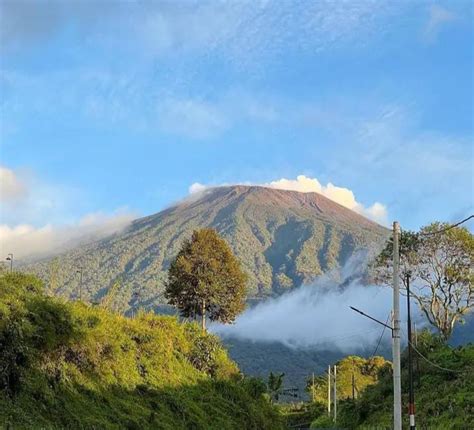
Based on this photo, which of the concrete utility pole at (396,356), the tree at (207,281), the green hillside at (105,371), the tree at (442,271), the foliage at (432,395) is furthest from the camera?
the tree at (442,271)

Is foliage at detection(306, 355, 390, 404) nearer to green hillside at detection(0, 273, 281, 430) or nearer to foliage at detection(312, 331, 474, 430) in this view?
foliage at detection(312, 331, 474, 430)

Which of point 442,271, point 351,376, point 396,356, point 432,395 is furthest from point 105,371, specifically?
point 351,376

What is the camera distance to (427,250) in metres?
40.8

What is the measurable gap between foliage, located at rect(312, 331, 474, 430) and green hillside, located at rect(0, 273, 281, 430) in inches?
337

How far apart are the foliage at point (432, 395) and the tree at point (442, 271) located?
2260 millimetres

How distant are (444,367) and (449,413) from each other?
908 cm

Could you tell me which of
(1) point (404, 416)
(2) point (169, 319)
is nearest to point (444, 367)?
(1) point (404, 416)

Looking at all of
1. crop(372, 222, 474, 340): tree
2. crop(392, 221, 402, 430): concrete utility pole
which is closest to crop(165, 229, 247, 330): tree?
crop(372, 222, 474, 340): tree

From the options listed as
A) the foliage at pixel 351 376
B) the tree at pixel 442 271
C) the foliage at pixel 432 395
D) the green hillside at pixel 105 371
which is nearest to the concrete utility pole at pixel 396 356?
the green hillside at pixel 105 371

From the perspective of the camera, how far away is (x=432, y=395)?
35.1m

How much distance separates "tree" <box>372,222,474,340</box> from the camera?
39.7 metres

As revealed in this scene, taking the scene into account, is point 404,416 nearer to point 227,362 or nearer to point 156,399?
point 227,362

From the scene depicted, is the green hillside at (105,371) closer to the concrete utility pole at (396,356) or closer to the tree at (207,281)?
the concrete utility pole at (396,356)

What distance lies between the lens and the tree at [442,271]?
130 ft
